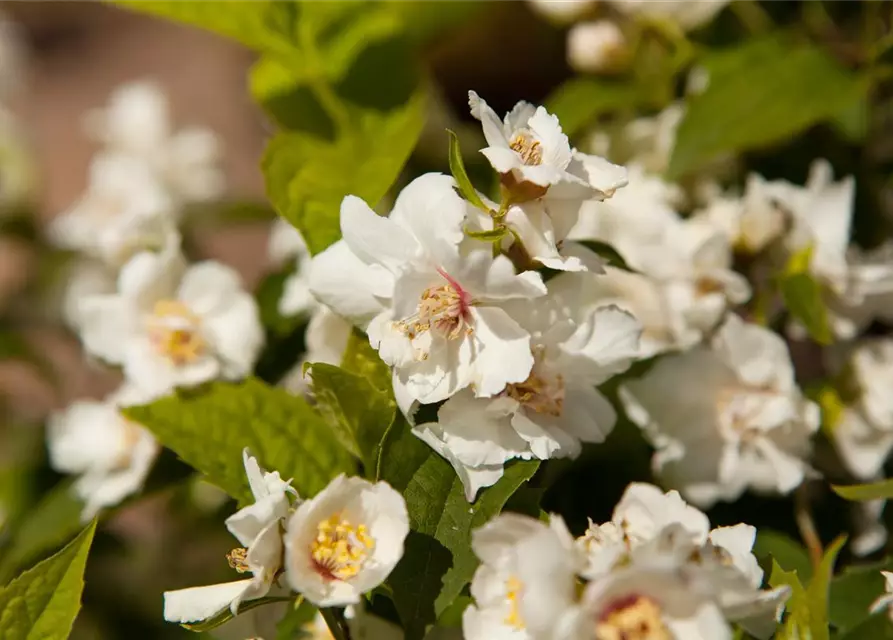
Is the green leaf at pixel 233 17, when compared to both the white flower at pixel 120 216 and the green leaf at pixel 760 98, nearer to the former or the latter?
the white flower at pixel 120 216

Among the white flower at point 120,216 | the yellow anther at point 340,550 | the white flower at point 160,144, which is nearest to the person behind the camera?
the yellow anther at point 340,550

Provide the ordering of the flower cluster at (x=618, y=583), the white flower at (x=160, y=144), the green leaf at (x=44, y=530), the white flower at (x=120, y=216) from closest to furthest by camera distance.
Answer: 1. the flower cluster at (x=618, y=583)
2. the green leaf at (x=44, y=530)
3. the white flower at (x=120, y=216)
4. the white flower at (x=160, y=144)

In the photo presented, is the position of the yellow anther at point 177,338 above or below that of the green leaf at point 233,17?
below

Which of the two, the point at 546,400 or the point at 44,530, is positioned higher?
the point at 546,400

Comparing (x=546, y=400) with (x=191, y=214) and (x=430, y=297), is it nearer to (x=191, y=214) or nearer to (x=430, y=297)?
(x=430, y=297)

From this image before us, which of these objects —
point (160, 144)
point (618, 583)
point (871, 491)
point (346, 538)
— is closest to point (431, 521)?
point (346, 538)

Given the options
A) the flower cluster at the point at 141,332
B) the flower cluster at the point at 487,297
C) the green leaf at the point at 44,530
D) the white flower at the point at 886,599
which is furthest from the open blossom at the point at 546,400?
the green leaf at the point at 44,530

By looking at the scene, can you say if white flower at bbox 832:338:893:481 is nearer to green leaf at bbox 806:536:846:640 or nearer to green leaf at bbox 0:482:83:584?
green leaf at bbox 806:536:846:640
